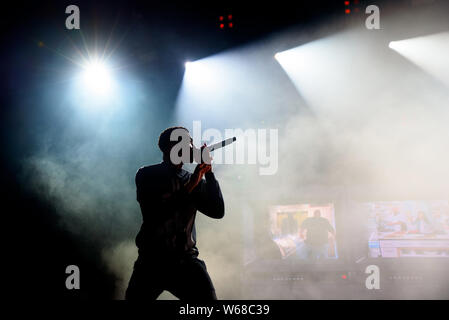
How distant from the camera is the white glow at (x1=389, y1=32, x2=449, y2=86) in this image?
4.57 meters

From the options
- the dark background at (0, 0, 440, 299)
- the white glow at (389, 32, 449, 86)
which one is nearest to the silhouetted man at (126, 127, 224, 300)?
the dark background at (0, 0, 440, 299)

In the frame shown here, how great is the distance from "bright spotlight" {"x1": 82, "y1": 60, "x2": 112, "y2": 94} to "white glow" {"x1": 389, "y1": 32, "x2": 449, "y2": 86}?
4.68 metres

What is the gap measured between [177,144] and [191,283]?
0.92 metres

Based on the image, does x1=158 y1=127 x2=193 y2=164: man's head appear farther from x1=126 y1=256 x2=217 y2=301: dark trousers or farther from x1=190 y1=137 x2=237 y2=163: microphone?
x1=126 y1=256 x2=217 y2=301: dark trousers

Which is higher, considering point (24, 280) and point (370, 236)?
point (370, 236)

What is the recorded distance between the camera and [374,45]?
4.69m

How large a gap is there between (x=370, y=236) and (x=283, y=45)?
3490 millimetres

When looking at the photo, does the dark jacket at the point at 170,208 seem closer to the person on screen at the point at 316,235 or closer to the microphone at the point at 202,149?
the microphone at the point at 202,149

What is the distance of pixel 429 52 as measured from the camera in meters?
4.68

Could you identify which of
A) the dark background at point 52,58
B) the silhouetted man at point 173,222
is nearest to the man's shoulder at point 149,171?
the silhouetted man at point 173,222

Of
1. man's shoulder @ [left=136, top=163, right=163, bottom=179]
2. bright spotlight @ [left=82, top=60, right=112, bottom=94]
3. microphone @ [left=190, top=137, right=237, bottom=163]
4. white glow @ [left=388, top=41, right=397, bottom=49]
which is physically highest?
white glow @ [left=388, top=41, right=397, bottom=49]
